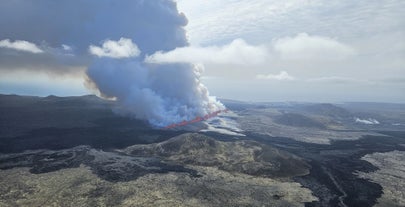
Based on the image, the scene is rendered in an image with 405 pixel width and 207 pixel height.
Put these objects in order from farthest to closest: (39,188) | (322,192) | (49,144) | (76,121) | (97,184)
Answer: (76,121) < (49,144) < (322,192) < (97,184) < (39,188)

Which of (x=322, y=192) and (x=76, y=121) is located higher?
(x=76, y=121)

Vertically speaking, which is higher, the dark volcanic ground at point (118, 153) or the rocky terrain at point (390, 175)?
the dark volcanic ground at point (118, 153)

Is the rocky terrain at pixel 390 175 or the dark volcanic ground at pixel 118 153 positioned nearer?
the rocky terrain at pixel 390 175

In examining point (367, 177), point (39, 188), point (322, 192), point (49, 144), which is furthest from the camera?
point (49, 144)

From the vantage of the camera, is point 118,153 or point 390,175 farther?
point 118,153

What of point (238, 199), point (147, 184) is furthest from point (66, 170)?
point (238, 199)

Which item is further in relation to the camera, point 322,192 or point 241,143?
point 241,143

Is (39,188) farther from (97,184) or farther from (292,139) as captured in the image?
(292,139)

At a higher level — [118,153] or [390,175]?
[118,153]

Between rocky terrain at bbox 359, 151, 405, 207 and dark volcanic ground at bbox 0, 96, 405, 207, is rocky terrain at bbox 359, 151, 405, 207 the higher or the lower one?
the lower one

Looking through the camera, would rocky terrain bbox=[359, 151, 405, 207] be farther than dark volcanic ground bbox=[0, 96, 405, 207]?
No
